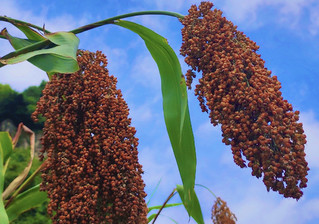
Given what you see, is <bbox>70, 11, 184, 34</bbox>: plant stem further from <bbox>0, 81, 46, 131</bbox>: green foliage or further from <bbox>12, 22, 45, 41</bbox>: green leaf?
<bbox>0, 81, 46, 131</bbox>: green foliage

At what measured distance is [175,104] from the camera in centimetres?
217

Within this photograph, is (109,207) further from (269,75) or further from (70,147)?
(269,75)

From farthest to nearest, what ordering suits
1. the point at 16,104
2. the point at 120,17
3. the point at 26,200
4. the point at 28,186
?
1. the point at 16,104
2. the point at 28,186
3. the point at 26,200
4. the point at 120,17

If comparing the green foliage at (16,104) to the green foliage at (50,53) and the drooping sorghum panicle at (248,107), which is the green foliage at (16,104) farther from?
the drooping sorghum panicle at (248,107)

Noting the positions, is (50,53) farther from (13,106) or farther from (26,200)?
(13,106)

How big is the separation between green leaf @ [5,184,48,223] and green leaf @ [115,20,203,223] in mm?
A: 1702

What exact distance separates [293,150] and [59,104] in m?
1.19

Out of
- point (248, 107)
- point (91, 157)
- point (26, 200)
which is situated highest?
point (248, 107)

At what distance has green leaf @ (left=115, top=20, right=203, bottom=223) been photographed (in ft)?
6.80

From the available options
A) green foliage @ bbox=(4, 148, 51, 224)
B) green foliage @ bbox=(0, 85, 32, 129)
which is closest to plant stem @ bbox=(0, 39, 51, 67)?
green foliage @ bbox=(4, 148, 51, 224)

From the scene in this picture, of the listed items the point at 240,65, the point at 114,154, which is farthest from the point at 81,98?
the point at 240,65

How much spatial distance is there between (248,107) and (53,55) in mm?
946

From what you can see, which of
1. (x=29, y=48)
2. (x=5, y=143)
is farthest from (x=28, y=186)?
(x=29, y=48)

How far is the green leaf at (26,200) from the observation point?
3523mm
